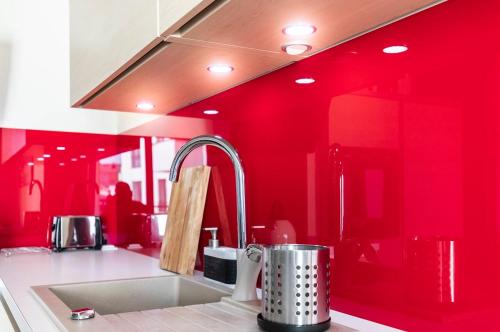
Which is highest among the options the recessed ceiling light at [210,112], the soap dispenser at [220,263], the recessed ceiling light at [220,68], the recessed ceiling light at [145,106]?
the recessed ceiling light at [220,68]

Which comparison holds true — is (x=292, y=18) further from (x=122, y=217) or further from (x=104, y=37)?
(x=122, y=217)

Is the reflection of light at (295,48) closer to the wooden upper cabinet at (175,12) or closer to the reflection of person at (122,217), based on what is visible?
the wooden upper cabinet at (175,12)

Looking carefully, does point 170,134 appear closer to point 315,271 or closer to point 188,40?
point 188,40

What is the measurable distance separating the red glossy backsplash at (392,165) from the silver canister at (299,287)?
6.8 inches

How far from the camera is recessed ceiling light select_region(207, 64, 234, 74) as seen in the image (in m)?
1.43

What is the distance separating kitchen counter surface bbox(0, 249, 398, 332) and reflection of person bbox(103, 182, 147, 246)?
0.32ft

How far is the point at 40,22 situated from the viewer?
8.66 feet

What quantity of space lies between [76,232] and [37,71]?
0.86 meters

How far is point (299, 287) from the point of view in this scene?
94 centimetres

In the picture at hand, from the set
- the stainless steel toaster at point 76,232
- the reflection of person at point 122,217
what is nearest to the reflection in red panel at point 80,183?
the reflection of person at point 122,217

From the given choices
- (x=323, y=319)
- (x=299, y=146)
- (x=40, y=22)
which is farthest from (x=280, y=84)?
(x=40, y=22)

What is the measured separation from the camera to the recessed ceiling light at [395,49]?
1.02m

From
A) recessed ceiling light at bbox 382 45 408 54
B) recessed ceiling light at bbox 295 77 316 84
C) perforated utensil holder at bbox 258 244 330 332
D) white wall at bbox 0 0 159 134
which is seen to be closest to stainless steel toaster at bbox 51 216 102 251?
white wall at bbox 0 0 159 134

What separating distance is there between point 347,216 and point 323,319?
11.4 inches
